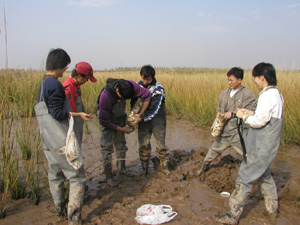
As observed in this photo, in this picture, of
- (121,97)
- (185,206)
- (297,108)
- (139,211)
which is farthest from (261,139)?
(297,108)

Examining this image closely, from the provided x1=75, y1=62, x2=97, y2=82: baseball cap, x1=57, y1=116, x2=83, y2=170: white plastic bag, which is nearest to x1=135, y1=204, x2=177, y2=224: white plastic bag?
x1=57, y1=116, x2=83, y2=170: white plastic bag

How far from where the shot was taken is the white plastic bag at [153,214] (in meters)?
2.83

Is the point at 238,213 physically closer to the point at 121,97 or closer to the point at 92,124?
the point at 121,97

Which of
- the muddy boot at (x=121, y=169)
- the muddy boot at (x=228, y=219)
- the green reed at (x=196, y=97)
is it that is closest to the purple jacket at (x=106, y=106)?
the muddy boot at (x=121, y=169)

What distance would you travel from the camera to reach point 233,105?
3.78m

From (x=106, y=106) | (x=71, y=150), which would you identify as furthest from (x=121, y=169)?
(x=71, y=150)

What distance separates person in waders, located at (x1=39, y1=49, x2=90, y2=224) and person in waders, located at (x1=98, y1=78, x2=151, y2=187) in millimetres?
767

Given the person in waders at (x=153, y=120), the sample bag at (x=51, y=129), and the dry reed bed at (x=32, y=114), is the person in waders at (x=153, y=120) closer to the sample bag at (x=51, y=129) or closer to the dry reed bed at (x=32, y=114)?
the sample bag at (x=51, y=129)

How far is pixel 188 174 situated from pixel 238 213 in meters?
1.46

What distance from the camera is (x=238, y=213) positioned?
2.79 meters

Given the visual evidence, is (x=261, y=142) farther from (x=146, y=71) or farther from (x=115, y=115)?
(x=115, y=115)

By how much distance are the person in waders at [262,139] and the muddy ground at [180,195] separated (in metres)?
0.30

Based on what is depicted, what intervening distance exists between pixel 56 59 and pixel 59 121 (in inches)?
25.8

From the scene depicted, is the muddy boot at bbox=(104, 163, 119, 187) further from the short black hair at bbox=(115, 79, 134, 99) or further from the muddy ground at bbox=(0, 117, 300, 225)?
the short black hair at bbox=(115, 79, 134, 99)
